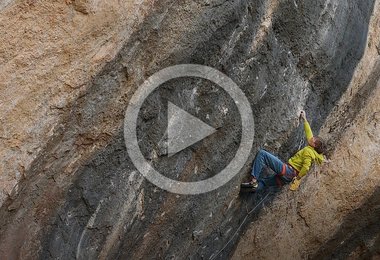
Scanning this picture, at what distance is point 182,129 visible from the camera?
651cm

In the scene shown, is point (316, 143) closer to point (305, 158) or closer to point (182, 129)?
point (305, 158)

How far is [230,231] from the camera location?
308 inches

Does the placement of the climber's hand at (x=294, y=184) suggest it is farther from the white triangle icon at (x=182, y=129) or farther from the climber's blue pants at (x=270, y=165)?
the white triangle icon at (x=182, y=129)

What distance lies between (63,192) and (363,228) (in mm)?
5267

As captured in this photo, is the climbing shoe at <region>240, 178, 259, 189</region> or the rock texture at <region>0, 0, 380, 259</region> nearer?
the rock texture at <region>0, 0, 380, 259</region>

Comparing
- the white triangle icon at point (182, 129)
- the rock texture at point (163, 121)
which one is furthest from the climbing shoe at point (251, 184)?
the white triangle icon at point (182, 129)

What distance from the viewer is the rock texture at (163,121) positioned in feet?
17.9

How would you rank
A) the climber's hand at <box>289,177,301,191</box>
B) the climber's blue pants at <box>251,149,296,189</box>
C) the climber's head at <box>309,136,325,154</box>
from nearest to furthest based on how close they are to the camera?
the climber's blue pants at <box>251,149,296,189</box> → the climber's head at <box>309,136,325,154</box> → the climber's hand at <box>289,177,301,191</box>

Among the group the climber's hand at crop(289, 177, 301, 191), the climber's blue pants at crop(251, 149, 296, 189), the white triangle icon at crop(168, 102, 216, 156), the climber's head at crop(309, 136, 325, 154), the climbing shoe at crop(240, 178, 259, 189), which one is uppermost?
the white triangle icon at crop(168, 102, 216, 156)

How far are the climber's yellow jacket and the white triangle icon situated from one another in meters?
1.59
